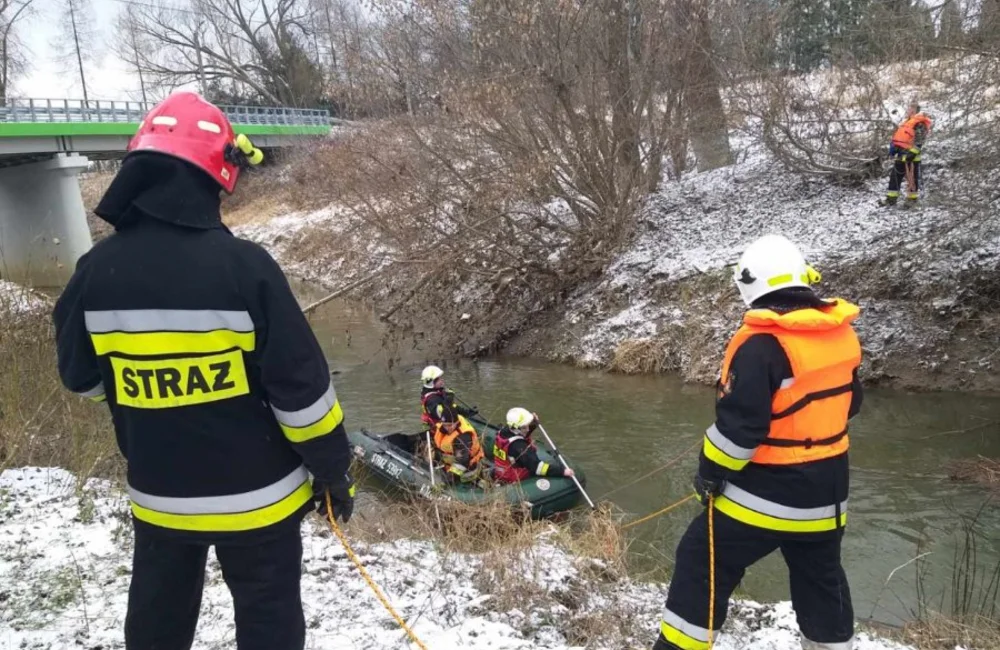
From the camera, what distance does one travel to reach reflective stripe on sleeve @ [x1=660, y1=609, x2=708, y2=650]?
284 centimetres

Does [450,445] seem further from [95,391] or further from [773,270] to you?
[95,391]

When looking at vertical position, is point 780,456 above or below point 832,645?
A: above

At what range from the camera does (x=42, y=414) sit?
203 inches

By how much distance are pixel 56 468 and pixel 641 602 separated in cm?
391

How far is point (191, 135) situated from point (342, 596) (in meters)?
2.36

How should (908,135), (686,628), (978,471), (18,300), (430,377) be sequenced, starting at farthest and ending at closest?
(908,135) < (430,377) < (978,471) < (18,300) < (686,628)

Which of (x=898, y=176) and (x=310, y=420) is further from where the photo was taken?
(x=898, y=176)

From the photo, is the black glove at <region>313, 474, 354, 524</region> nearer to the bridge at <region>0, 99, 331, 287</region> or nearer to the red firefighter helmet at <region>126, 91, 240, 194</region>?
the red firefighter helmet at <region>126, 91, 240, 194</region>

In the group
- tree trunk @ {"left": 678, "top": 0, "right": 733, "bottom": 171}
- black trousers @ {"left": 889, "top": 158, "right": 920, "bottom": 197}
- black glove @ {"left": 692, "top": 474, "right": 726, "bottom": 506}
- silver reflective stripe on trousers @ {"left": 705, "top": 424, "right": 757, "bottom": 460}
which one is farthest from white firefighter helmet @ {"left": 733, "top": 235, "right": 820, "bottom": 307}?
tree trunk @ {"left": 678, "top": 0, "right": 733, "bottom": 171}

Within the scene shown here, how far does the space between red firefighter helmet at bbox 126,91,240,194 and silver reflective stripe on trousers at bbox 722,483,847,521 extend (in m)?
2.17

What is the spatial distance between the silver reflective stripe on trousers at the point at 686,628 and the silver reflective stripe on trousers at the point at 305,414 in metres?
1.75

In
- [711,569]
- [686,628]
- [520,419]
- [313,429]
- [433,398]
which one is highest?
[313,429]

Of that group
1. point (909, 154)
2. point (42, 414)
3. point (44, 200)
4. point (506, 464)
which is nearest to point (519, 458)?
point (506, 464)

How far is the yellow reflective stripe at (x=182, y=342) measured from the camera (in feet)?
6.38
